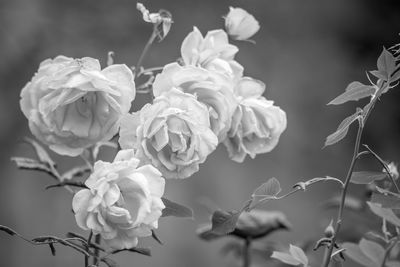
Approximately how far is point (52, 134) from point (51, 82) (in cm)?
5

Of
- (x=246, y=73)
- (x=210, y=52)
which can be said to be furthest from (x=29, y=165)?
(x=246, y=73)

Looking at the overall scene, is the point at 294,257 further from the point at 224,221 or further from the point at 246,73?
the point at 246,73

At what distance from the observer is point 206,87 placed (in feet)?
2.06

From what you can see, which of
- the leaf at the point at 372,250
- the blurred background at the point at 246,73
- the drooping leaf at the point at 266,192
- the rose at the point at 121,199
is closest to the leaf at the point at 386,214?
the leaf at the point at 372,250

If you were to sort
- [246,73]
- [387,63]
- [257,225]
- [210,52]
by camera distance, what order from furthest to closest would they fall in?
1. [246,73]
2. [257,225]
3. [210,52]
4. [387,63]

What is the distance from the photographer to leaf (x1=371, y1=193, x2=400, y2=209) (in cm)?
57

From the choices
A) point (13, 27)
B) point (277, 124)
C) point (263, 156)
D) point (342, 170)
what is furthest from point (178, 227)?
point (277, 124)

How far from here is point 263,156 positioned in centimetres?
245

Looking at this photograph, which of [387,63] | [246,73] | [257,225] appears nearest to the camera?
[387,63]

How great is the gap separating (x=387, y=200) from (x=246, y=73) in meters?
1.84

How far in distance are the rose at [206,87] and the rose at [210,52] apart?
0.02 metres

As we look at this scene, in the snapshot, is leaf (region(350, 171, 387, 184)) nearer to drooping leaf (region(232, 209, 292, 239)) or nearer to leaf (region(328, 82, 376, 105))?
leaf (region(328, 82, 376, 105))

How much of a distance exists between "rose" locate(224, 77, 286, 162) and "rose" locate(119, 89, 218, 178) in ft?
0.27

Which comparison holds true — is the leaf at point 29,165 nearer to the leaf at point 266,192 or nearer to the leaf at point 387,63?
the leaf at point 266,192
